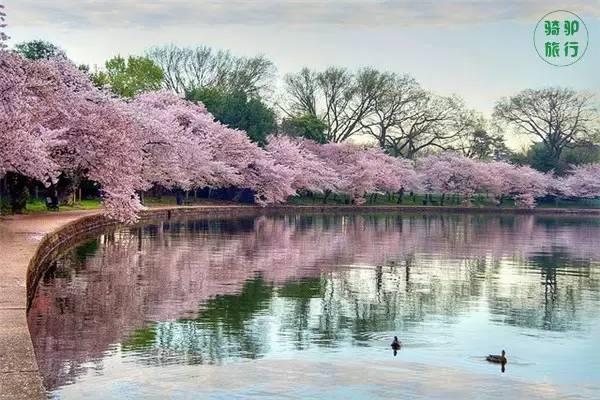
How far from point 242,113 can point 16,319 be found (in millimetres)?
53703

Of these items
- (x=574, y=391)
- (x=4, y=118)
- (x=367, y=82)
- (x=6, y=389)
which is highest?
(x=367, y=82)

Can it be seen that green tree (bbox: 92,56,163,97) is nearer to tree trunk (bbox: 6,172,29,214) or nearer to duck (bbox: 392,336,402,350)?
tree trunk (bbox: 6,172,29,214)

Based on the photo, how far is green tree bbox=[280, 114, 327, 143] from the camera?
75.6 metres

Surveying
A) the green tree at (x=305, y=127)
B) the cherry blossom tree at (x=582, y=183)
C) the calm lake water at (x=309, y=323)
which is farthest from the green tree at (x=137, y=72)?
the calm lake water at (x=309, y=323)

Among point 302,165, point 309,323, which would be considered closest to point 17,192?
point 309,323

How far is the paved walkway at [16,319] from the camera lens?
8070 millimetres

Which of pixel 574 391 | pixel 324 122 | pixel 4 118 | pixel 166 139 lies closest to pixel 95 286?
pixel 4 118

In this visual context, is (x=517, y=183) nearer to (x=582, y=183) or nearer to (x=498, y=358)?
(x=582, y=183)

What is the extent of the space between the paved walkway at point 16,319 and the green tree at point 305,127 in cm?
5209

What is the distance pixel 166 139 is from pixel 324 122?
3372 cm

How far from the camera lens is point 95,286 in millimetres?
18641

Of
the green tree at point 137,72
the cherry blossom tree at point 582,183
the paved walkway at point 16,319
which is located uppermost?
the green tree at point 137,72

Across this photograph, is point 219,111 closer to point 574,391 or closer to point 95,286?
point 95,286

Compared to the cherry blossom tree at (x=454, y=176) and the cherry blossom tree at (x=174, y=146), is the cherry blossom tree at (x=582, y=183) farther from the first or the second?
the cherry blossom tree at (x=174, y=146)
